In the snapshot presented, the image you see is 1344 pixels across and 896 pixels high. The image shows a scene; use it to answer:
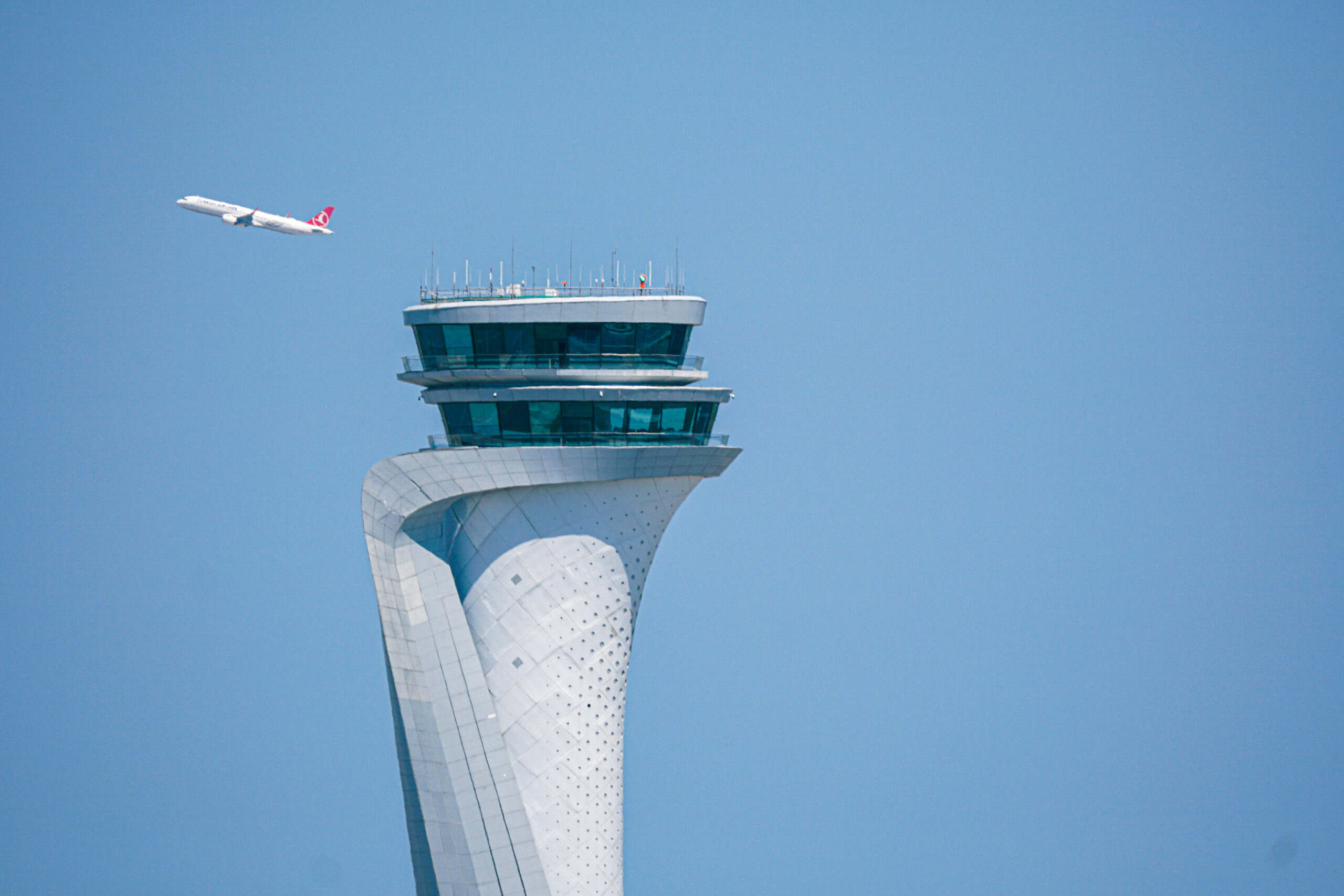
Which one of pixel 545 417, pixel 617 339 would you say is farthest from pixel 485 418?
pixel 617 339

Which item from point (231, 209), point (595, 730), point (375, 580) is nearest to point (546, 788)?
point (595, 730)

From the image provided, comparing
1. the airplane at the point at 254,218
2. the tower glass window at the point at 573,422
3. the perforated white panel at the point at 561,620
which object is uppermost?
the airplane at the point at 254,218

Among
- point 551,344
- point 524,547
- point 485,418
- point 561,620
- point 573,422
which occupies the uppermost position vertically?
point 551,344

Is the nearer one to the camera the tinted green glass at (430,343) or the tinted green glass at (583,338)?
the tinted green glass at (583,338)

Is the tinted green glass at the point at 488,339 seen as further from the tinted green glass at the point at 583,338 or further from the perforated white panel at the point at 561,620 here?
the perforated white panel at the point at 561,620

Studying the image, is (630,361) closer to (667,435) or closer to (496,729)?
(667,435)

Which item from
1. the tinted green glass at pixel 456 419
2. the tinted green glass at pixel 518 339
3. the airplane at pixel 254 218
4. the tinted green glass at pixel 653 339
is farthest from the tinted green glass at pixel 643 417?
the airplane at pixel 254 218

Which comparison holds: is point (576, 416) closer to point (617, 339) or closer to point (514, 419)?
point (514, 419)
